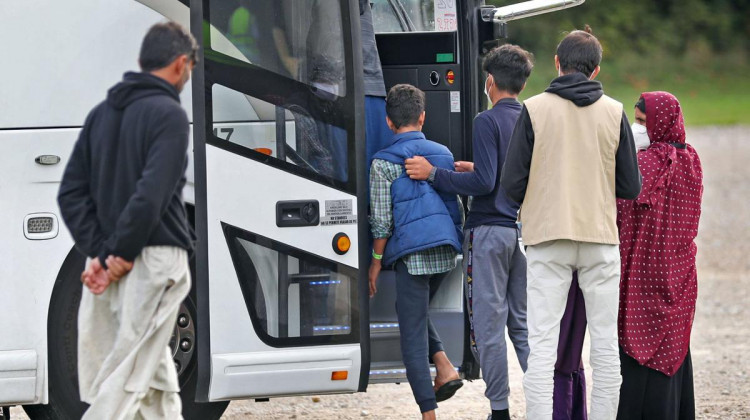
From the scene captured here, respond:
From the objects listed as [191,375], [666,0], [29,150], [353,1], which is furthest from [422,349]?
[666,0]

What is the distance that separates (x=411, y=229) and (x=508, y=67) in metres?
0.92

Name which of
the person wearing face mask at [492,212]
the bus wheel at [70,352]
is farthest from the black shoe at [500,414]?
the bus wheel at [70,352]

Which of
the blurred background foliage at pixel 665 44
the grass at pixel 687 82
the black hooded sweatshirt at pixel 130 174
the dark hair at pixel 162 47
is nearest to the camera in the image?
the black hooded sweatshirt at pixel 130 174

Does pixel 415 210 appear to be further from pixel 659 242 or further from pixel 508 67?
pixel 659 242

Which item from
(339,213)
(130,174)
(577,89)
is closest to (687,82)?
(577,89)

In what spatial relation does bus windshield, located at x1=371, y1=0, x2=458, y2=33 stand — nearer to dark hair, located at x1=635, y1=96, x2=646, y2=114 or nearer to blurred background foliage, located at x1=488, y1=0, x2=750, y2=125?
dark hair, located at x1=635, y1=96, x2=646, y2=114

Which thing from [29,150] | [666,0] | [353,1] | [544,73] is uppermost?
[666,0]

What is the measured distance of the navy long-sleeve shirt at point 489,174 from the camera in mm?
5730

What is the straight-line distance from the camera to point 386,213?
582cm

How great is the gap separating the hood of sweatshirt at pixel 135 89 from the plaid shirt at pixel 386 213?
5.43 feet

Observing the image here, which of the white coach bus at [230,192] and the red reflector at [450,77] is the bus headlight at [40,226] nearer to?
the white coach bus at [230,192]

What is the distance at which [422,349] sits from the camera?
19.2 ft

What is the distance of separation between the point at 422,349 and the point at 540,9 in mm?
1822

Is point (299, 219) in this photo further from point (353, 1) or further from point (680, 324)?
point (680, 324)
